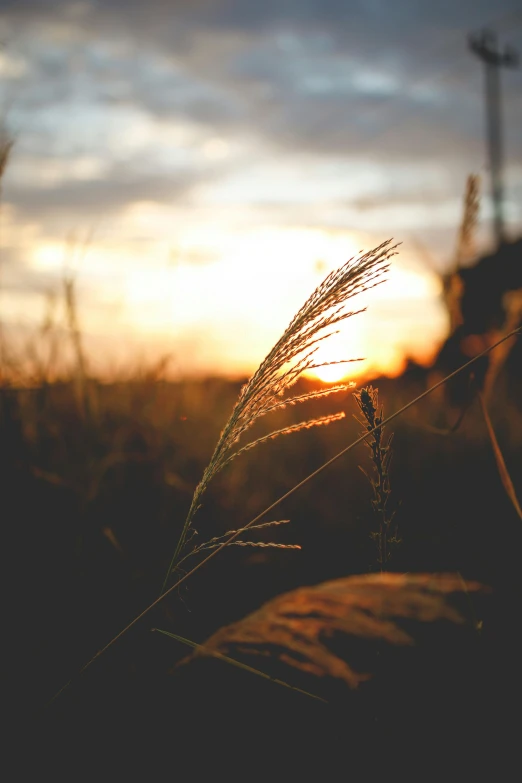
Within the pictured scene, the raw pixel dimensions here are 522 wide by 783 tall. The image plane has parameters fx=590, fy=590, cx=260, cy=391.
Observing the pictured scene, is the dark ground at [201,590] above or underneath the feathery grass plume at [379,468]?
underneath

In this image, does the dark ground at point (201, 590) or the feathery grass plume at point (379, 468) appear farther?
the dark ground at point (201, 590)

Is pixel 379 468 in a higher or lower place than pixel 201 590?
higher

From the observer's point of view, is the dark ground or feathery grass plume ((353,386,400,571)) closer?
feathery grass plume ((353,386,400,571))

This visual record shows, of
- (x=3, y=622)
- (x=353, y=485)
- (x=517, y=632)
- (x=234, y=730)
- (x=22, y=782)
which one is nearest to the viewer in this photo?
(x=22, y=782)

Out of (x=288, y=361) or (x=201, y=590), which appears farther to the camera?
(x=201, y=590)

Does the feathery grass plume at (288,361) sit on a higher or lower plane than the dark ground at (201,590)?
higher

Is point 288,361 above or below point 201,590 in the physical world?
above

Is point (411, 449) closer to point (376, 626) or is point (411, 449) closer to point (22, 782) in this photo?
point (376, 626)

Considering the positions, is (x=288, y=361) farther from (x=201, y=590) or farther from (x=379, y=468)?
(x=201, y=590)

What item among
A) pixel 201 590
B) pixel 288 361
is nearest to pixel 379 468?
pixel 288 361

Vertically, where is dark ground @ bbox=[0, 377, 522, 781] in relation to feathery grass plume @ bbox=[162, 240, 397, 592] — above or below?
below

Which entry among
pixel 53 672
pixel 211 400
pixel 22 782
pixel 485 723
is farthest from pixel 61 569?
pixel 211 400
